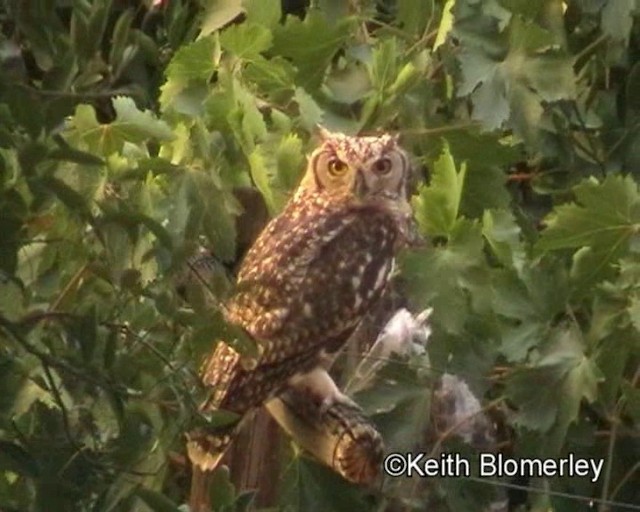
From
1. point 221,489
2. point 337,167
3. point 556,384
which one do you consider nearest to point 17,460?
point 221,489

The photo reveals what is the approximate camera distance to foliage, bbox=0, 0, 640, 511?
104 centimetres

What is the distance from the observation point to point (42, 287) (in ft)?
4.05

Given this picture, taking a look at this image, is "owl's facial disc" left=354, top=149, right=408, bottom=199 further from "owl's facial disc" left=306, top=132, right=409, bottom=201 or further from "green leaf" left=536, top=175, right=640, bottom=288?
"green leaf" left=536, top=175, right=640, bottom=288

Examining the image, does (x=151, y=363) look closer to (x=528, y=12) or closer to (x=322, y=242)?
(x=322, y=242)

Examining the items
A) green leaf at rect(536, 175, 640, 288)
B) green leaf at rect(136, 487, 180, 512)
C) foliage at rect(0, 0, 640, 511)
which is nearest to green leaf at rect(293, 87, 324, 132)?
foliage at rect(0, 0, 640, 511)

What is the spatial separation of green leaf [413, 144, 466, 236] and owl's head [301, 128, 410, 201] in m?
0.03

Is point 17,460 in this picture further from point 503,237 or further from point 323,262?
point 503,237

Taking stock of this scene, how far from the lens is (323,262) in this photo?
1367mm

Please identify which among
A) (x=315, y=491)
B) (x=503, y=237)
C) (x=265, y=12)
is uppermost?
(x=265, y=12)

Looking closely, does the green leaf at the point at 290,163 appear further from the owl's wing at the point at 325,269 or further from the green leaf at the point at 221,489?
the green leaf at the point at 221,489

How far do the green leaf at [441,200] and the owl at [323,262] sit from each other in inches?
0.7

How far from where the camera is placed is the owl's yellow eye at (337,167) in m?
1.36

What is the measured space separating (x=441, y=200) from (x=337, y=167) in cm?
8

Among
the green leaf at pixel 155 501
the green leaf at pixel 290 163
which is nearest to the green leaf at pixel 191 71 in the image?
the green leaf at pixel 290 163
